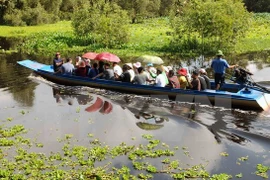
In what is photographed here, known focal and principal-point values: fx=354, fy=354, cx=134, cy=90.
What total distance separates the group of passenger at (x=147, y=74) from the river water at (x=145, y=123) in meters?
→ 0.78

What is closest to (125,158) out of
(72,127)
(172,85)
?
(72,127)

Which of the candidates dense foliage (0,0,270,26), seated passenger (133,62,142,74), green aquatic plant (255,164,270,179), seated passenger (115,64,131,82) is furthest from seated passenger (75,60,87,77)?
dense foliage (0,0,270,26)

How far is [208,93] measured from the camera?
1449cm

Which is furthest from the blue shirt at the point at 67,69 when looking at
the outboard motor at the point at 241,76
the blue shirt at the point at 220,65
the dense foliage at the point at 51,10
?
the dense foliage at the point at 51,10

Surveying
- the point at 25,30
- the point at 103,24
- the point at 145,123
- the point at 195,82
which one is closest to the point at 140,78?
the point at 195,82

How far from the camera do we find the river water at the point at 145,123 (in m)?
10.2

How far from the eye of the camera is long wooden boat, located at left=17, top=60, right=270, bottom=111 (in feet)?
45.5

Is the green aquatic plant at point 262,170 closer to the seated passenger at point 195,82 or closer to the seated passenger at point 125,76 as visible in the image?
the seated passenger at point 195,82

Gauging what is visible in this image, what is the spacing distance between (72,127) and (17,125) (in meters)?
1.92

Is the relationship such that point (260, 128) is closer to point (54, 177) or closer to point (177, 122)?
point (177, 122)

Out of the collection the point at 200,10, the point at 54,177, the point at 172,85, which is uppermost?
the point at 200,10

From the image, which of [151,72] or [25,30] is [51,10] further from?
[151,72]

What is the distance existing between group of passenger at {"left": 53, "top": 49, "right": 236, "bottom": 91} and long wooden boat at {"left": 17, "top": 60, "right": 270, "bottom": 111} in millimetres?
264

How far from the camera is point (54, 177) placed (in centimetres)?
870
